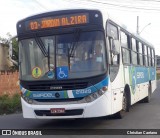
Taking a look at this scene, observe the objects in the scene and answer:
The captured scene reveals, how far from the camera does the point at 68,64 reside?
900cm

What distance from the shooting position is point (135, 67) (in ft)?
43.2

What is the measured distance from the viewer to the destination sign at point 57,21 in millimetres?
9233

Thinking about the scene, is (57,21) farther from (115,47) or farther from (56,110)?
(56,110)

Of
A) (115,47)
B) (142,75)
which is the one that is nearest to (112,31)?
(115,47)

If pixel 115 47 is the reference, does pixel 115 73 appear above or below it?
below

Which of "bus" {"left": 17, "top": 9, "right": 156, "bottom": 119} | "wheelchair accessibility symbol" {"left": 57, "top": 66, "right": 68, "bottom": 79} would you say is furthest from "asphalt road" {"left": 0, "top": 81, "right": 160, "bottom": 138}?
"wheelchair accessibility symbol" {"left": 57, "top": 66, "right": 68, "bottom": 79}

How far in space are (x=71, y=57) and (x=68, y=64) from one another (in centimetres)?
20

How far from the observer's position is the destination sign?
923 cm

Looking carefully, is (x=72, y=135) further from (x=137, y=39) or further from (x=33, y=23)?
(x=137, y=39)

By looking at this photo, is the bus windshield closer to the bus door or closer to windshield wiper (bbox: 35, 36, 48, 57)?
windshield wiper (bbox: 35, 36, 48, 57)

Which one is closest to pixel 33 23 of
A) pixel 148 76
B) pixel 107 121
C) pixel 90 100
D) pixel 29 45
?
pixel 29 45

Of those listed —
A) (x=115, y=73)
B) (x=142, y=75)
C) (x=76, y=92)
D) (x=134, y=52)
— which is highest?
(x=134, y=52)

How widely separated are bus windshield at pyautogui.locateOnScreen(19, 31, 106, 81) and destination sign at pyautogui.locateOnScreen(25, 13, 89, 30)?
0.32 meters

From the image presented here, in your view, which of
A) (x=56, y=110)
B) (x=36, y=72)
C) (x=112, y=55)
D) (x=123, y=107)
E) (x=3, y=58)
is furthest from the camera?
(x=3, y=58)
